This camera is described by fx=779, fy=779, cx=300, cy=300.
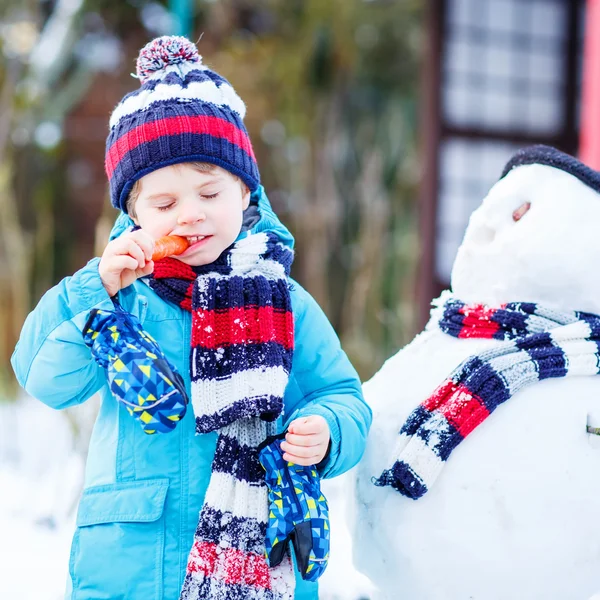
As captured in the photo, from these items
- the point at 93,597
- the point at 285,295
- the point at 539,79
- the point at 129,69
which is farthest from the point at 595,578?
the point at 129,69

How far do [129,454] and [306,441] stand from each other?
0.88 feet

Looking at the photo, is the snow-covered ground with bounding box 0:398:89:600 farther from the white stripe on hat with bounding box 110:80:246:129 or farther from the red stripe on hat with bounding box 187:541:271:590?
the white stripe on hat with bounding box 110:80:246:129

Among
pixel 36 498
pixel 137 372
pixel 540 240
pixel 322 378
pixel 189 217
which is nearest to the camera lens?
pixel 137 372

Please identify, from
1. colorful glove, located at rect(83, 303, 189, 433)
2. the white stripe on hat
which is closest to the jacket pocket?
colorful glove, located at rect(83, 303, 189, 433)

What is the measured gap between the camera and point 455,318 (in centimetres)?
141

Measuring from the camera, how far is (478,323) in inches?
54.0

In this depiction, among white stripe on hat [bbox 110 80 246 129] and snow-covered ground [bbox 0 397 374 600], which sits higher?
white stripe on hat [bbox 110 80 246 129]

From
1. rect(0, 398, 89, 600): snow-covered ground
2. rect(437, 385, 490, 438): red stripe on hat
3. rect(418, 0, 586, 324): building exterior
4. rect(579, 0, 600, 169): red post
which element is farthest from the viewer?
rect(418, 0, 586, 324): building exterior

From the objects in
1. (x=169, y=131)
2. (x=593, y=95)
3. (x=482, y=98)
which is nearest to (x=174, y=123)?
(x=169, y=131)

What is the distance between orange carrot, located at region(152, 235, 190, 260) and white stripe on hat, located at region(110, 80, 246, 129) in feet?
0.71

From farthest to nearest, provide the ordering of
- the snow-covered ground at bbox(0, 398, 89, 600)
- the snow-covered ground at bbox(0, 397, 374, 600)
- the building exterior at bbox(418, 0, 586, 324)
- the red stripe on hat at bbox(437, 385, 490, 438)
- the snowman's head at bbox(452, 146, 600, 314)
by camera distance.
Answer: the building exterior at bbox(418, 0, 586, 324) → the snow-covered ground at bbox(0, 398, 89, 600) → the snow-covered ground at bbox(0, 397, 374, 600) → the snowman's head at bbox(452, 146, 600, 314) → the red stripe on hat at bbox(437, 385, 490, 438)

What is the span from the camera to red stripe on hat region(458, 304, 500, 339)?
136 cm

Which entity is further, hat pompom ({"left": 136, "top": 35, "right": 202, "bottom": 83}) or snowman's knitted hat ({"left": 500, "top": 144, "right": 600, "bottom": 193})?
snowman's knitted hat ({"left": 500, "top": 144, "right": 600, "bottom": 193})

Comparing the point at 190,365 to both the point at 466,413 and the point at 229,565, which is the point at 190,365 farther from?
the point at 466,413
